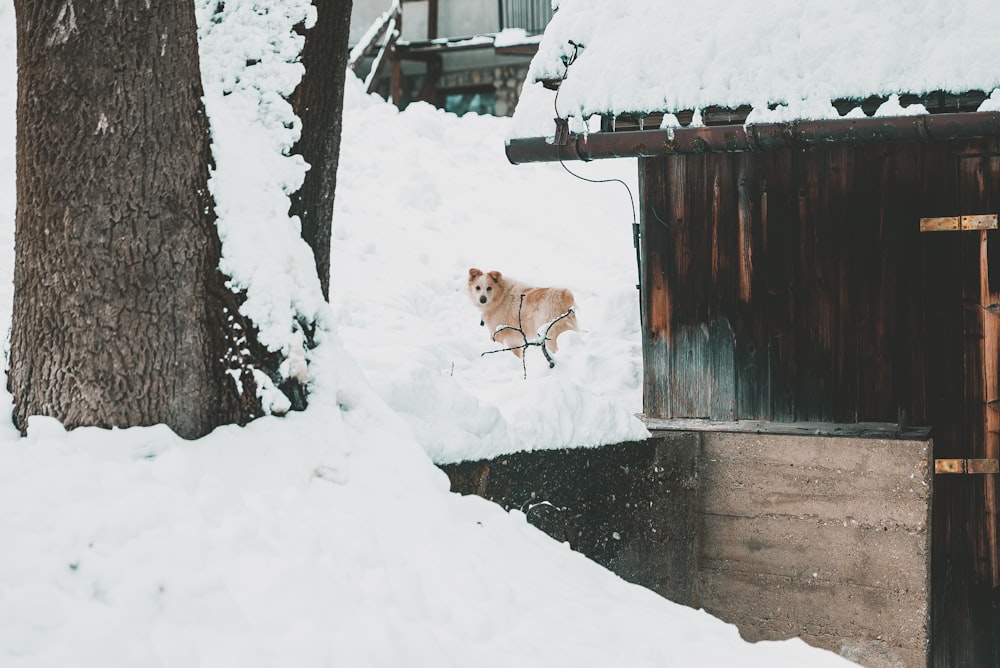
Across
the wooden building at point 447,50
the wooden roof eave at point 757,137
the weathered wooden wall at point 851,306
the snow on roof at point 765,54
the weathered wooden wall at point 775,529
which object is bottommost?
the weathered wooden wall at point 775,529

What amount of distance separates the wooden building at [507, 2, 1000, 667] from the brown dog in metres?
3.48

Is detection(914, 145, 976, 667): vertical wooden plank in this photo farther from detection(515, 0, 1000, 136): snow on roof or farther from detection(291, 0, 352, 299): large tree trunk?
detection(291, 0, 352, 299): large tree trunk

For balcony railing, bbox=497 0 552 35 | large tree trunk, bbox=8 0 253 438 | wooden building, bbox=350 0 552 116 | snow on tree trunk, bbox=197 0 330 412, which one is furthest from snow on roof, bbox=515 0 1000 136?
balcony railing, bbox=497 0 552 35

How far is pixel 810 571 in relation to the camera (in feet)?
21.5

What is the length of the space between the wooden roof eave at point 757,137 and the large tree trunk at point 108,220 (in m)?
3.12

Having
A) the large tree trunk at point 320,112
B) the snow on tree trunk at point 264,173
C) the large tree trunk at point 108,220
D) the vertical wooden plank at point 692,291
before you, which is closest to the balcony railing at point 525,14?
the vertical wooden plank at point 692,291

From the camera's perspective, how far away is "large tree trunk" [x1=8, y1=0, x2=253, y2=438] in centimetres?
322

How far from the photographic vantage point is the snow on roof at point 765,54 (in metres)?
5.50

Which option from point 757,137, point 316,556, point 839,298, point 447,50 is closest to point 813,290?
point 839,298

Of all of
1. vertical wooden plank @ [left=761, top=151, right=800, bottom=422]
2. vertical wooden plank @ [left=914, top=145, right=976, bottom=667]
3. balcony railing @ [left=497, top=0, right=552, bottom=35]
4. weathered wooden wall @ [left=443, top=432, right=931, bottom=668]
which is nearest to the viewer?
weathered wooden wall @ [left=443, top=432, right=931, bottom=668]

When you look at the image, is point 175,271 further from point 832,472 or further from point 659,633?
point 832,472

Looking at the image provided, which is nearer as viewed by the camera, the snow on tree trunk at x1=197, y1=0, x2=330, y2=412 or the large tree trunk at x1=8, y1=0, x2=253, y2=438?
the large tree trunk at x1=8, y1=0, x2=253, y2=438

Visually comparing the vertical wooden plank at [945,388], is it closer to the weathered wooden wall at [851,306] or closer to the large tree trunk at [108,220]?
the weathered wooden wall at [851,306]

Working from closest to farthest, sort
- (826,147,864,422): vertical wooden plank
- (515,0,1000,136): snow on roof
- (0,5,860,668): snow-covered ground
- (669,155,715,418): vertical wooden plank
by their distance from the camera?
(0,5,860,668): snow-covered ground → (515,0,1000,136): snow on roof → (826,147,864,422): vertical wooden plank → (669,155,715,418): vertical wooden plank
